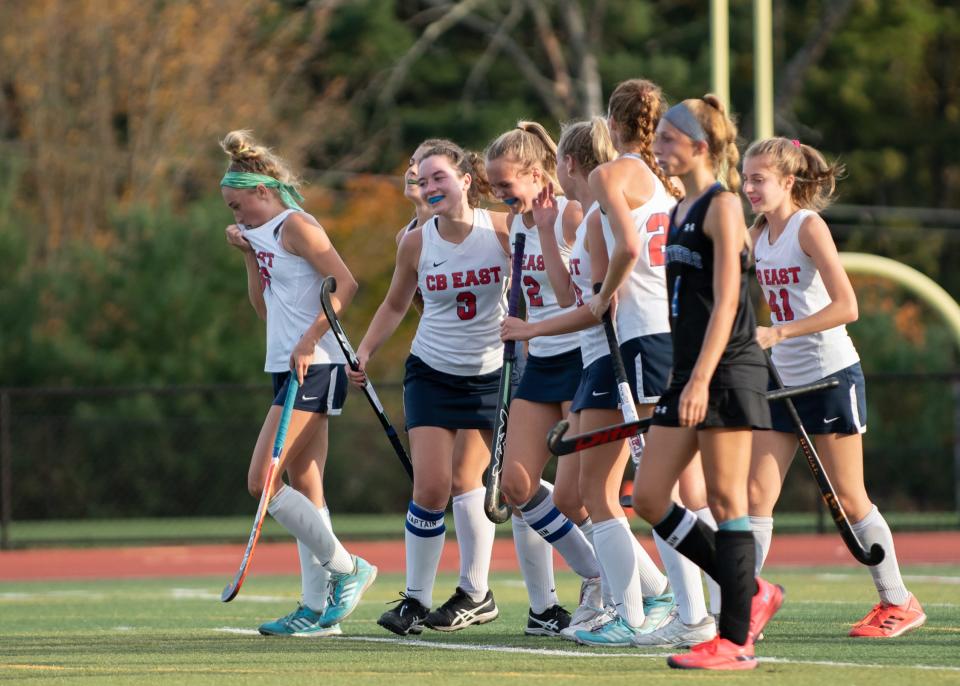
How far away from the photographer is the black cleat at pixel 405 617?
7453 mm

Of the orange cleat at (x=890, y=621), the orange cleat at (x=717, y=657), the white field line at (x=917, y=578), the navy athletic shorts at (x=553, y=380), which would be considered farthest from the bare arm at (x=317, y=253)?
the white field line at (x=917, y=578)

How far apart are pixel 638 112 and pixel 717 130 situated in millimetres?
688

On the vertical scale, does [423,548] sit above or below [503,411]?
below

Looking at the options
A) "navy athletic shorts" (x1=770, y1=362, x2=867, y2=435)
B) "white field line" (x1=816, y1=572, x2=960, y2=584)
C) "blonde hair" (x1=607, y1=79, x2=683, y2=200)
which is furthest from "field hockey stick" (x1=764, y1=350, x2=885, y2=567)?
"white field line" (x1=816, y1=572, x2=960, y2=584)

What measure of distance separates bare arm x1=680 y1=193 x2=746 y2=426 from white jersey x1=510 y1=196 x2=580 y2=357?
1427 millimetres

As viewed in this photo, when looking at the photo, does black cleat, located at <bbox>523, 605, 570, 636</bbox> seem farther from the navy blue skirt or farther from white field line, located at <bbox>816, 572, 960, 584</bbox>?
white field line, located at <bbox>816, 572, 960, 584</bbox>

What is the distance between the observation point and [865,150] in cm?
3550

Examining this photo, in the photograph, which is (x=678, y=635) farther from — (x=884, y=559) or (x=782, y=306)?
(x=782, y=306)

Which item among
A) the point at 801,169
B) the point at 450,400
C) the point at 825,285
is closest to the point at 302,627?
the point at 450,400

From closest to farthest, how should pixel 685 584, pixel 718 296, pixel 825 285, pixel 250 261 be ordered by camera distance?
→ pixel 718 296 → pixel 685 584 → pixel 825 285 → pixel 250 261

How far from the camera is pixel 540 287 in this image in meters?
7.34

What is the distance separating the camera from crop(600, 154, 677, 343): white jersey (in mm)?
6641

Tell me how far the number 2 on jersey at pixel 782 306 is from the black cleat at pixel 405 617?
6.72 feet

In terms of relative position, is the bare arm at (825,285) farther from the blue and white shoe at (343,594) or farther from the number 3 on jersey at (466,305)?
the blue and white shoe at (343,594)
